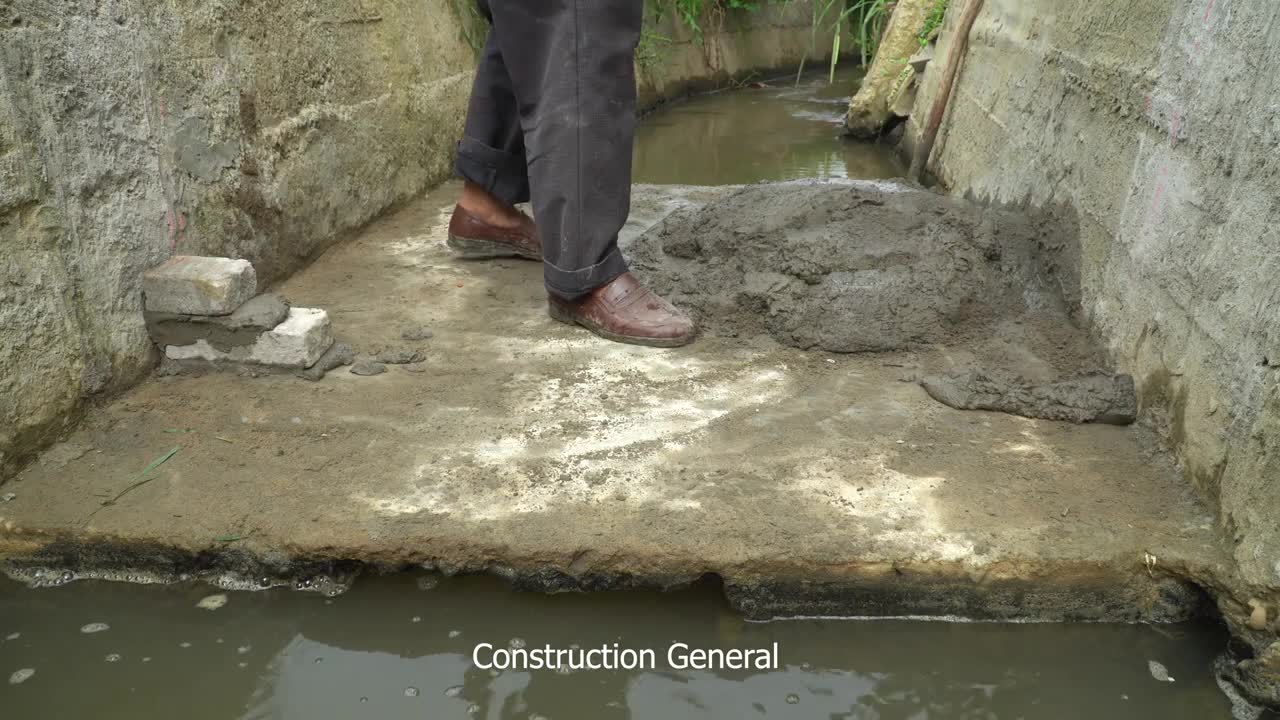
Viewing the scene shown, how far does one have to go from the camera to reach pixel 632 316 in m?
2.21

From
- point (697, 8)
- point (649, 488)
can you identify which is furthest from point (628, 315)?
point (697, 8)

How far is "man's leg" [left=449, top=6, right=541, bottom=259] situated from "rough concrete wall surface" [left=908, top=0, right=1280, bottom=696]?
1483 millimetres

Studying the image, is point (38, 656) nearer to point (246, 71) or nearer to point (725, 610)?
point (725, 610)

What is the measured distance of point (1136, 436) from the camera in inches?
69.8

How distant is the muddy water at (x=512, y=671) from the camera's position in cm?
132

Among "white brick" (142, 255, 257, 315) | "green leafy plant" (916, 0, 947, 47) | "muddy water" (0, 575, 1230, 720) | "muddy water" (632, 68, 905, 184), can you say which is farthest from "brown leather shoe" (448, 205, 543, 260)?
"green leafy plant" (916, 0, 947, 47)

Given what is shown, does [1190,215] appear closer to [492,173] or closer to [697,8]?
[492,173]

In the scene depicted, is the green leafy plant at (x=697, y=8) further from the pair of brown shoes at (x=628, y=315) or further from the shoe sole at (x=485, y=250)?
the pair of brown shoes at (x=628, y=315)

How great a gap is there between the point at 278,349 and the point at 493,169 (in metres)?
0.91

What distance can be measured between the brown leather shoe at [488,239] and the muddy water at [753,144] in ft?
6.50

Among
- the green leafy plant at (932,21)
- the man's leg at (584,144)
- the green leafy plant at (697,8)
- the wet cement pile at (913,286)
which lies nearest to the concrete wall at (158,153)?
the man's leg at (584,144)

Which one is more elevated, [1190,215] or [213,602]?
[1190,215]

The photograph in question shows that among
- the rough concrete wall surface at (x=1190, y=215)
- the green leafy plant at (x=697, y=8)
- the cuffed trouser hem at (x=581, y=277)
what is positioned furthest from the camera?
the green leafy plant at (x=697, y=8)

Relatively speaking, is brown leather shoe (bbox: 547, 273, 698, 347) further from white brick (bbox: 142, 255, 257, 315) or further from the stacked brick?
white brick (bbox: 142, 255, 257, 315)
